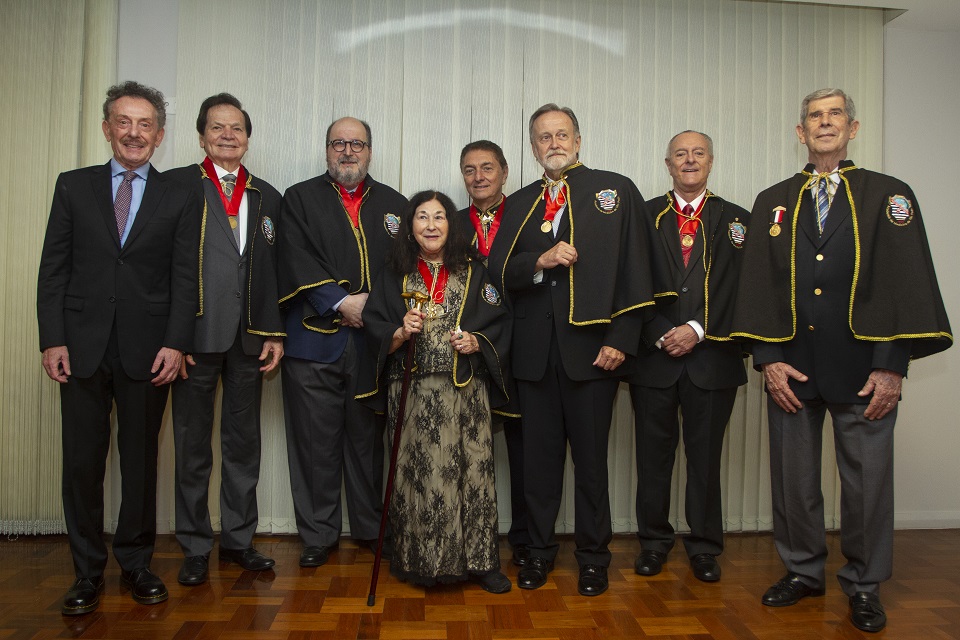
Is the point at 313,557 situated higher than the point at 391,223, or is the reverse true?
the point at 391,223

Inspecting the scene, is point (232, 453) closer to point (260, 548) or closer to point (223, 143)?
point (260, 548)

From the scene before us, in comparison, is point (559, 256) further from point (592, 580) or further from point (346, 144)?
point (592, 580)

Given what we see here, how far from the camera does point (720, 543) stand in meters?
3.22


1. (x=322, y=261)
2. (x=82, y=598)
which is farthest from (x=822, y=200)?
(x=82, y=598)

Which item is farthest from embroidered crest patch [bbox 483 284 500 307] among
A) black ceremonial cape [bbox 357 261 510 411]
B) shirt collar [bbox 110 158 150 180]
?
shirt collar [bbox 110 158 150 180]

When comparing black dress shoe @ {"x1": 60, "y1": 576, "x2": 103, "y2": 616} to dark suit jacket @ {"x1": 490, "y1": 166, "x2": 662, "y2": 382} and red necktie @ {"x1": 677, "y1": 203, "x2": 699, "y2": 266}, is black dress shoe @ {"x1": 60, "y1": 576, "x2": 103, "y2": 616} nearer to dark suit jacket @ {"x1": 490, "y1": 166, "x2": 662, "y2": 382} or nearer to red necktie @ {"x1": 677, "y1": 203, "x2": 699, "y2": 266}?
dark suit jacket @ {"x1": 490, "y1": 166, "x2": 662, "y2": 382}

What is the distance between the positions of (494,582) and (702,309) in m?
1.37

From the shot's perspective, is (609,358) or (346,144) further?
(346,144)

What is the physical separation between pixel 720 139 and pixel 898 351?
1728 millimetres

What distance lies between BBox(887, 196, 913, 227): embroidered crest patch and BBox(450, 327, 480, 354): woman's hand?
5.03 feet

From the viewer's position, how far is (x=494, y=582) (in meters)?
2.90

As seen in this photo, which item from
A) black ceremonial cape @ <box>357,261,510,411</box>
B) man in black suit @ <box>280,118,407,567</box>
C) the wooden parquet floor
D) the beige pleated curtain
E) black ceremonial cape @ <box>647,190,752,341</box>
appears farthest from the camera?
the beige pleated curtain

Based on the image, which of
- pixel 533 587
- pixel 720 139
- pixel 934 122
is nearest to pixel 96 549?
pixel 533 587

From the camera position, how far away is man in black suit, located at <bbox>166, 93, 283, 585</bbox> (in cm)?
306
